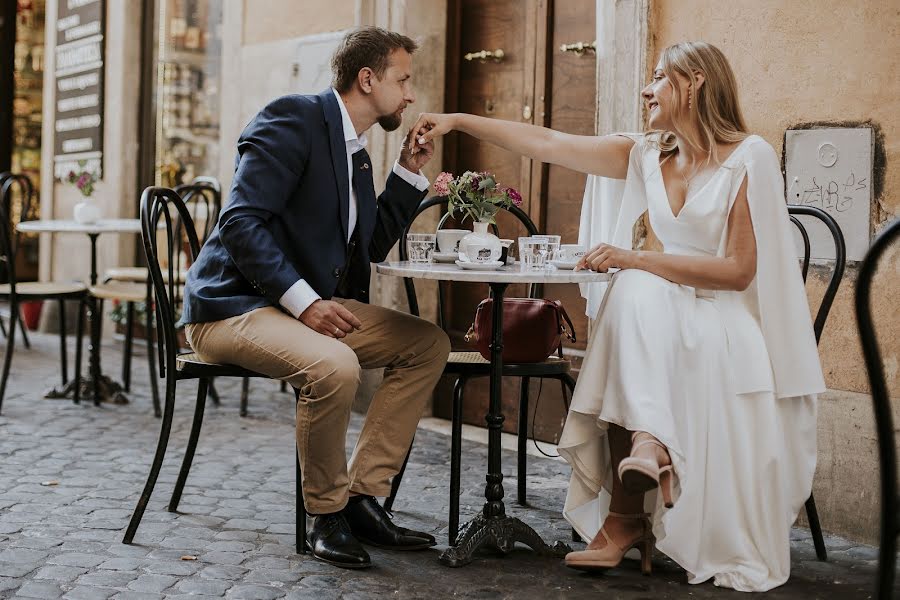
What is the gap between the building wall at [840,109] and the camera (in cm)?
374

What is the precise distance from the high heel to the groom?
507 millimetres

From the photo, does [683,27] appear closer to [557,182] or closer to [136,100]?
[557,182]

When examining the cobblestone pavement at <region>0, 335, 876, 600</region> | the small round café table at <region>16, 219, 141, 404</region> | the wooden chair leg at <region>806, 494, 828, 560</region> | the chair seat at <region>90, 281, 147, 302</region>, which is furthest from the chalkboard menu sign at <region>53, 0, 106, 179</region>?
the wooden chair leg at <region>806, 494, 828, 560</region>

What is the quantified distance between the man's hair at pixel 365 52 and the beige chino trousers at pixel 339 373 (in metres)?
0.72

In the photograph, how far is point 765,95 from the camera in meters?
4.06

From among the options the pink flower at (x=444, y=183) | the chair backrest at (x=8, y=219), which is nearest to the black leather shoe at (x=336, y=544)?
the pink flower at (x=444, y=183)

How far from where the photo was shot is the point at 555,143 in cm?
388

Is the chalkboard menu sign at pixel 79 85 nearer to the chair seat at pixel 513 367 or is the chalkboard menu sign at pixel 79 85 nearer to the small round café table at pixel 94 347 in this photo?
the small round café table at pixel 94 347

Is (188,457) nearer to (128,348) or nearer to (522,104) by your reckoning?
(522,104)

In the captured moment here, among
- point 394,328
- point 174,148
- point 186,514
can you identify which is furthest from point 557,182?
point 174,148

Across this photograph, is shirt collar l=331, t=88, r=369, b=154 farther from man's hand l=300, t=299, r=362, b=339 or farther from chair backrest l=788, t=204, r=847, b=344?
chair backrest l=788, t=204, r=847, b=344

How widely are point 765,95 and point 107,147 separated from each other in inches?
247

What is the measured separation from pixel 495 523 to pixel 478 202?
3.19 ft

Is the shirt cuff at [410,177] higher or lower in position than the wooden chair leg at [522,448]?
Result: higher
